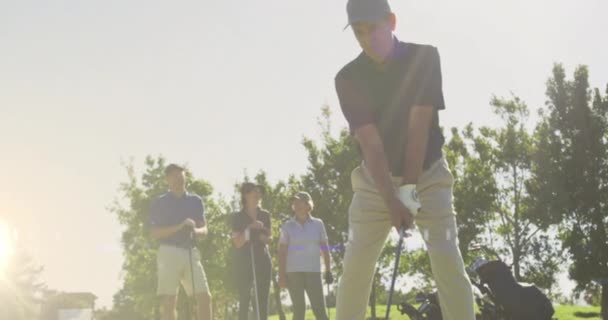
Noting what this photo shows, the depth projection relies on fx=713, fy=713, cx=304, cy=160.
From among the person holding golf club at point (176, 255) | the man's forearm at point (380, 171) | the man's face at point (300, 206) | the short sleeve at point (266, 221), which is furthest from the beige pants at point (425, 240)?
the man's face at point (300, 206)

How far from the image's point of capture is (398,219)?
11.8 feet

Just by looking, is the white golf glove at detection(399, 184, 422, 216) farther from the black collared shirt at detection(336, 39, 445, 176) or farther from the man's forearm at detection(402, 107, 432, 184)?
the black collared shirt at detection(336, 39, 445, 176)

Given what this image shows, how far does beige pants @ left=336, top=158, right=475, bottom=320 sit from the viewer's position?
12.3 ft

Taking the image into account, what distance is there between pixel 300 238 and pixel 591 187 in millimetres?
29437

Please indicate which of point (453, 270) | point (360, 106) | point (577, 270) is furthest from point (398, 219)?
point (577, 270)

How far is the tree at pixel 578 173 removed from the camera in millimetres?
34812

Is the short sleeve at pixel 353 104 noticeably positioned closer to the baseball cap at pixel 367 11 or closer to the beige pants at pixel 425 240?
the beige pants at pixel 425 240

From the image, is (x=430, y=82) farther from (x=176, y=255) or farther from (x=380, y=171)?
(x=176, y=255)

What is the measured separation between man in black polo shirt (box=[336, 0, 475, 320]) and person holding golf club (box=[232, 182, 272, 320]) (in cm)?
553

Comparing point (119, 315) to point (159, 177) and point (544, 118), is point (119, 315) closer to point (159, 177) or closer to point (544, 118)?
point (159, 177)

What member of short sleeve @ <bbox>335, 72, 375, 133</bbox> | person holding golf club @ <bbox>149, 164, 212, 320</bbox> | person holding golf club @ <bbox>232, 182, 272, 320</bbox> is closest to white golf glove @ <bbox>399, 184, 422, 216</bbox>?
short sleeve @ <bbox>335, 72, 375, 133</bbox>

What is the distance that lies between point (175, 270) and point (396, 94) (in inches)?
225

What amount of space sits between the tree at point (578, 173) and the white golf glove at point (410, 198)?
→ 3321 centimetres

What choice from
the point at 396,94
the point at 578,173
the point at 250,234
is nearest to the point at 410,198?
→ the point at 396,94
